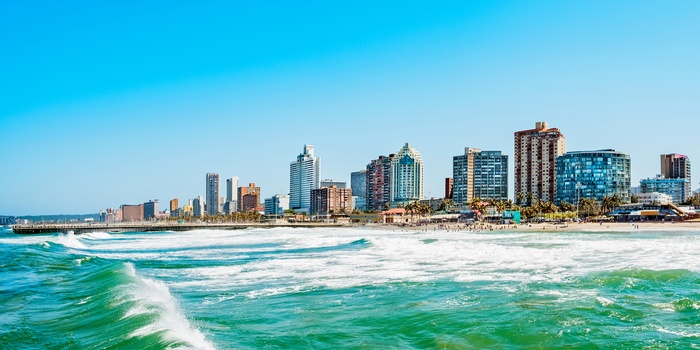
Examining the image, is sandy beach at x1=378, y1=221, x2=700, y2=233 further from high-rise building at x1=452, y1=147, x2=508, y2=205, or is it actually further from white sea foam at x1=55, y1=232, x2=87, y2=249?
high-rise building at x1=452, y1=147, x2=508, y2=205

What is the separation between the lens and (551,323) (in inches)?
641

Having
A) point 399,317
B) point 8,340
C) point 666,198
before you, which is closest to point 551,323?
point 399,317

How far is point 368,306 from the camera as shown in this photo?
777 inches

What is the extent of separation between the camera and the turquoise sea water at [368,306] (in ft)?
48.9

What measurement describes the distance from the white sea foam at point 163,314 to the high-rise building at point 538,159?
153 metres

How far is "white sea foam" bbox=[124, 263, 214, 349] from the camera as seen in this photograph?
14711 mm

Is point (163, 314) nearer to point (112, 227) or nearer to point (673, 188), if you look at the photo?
point (112, 227)

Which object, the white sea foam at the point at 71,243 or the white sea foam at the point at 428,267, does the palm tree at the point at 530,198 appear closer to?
the white sea foam at the point at 71,243

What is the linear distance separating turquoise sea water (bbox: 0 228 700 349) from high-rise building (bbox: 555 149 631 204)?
439ft

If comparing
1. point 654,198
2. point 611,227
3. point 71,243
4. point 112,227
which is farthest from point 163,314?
point 654,198

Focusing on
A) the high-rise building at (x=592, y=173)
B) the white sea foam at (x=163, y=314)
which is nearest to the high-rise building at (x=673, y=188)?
the high-rise building at (x=592, y=173)

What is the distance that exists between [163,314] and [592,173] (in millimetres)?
159954

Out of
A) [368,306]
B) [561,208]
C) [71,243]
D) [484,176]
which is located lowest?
[71,243]

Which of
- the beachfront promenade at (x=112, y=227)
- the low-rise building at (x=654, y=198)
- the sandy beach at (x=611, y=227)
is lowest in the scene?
the beachfront promenade at (x=112, y=227)
